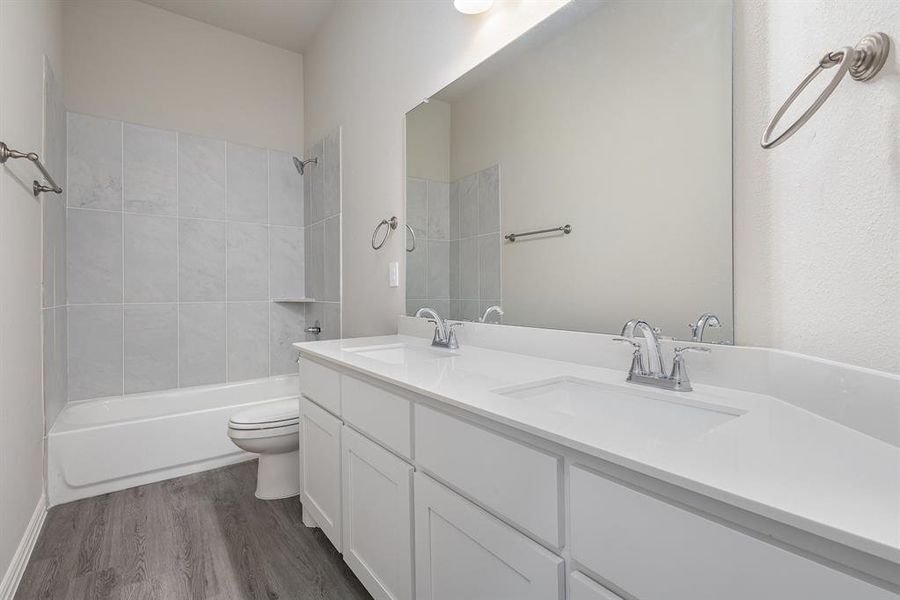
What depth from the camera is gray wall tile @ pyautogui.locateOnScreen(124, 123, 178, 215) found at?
2738mm

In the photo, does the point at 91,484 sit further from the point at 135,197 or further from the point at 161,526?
the point at 135,197

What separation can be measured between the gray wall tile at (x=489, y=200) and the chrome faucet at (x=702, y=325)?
0.79 meters

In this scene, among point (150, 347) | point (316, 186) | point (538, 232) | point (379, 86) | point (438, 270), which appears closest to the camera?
point (538, 232)

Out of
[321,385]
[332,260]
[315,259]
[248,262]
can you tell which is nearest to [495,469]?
[321,385]

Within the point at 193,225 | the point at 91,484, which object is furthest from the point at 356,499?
the point at 193,225

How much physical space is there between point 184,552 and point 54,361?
1279 mm

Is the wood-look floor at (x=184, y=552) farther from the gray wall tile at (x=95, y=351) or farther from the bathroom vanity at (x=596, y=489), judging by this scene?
the gray wall tile at (x=95, y=351)

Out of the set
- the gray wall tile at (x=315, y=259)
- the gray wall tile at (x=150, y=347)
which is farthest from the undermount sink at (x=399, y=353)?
the gray wall tile at (x=150, y=347)

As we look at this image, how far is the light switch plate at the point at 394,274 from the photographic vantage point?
216 cm

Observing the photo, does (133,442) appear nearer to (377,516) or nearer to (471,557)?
(377,516)

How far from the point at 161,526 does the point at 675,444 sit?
2.21m

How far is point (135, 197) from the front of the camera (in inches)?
108

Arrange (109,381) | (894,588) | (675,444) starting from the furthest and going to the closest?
(109,381) < (675,444) < (894,588)

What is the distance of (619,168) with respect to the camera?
1.21 metres
